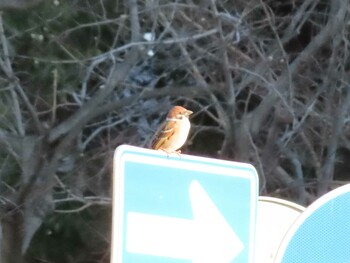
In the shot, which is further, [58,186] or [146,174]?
[58,186]

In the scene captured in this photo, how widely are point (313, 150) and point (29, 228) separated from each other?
6.18 ft

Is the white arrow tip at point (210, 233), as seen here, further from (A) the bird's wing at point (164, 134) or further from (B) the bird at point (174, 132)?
(A) the bird's wing at point (164, 134)

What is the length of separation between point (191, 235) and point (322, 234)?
28 cm

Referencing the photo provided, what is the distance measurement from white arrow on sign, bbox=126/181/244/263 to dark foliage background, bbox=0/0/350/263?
478 cm

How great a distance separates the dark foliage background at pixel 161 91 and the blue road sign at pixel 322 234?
4.63 metres

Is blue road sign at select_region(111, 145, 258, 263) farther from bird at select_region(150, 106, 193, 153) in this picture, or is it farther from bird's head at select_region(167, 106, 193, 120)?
bird's head at select_region(167, 106, 193, 120)

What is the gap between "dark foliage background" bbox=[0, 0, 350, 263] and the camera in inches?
273

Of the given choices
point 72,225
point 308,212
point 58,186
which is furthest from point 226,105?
point 308,212

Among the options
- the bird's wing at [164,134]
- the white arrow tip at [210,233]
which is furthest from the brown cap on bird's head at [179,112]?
the white arrow tip at [210,233]

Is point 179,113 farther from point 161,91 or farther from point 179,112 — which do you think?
point 161,91

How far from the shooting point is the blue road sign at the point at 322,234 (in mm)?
1933

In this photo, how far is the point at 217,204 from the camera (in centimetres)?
184

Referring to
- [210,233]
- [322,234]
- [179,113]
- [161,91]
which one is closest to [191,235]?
[210,233]

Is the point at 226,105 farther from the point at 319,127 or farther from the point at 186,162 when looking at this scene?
the point at 186,162
